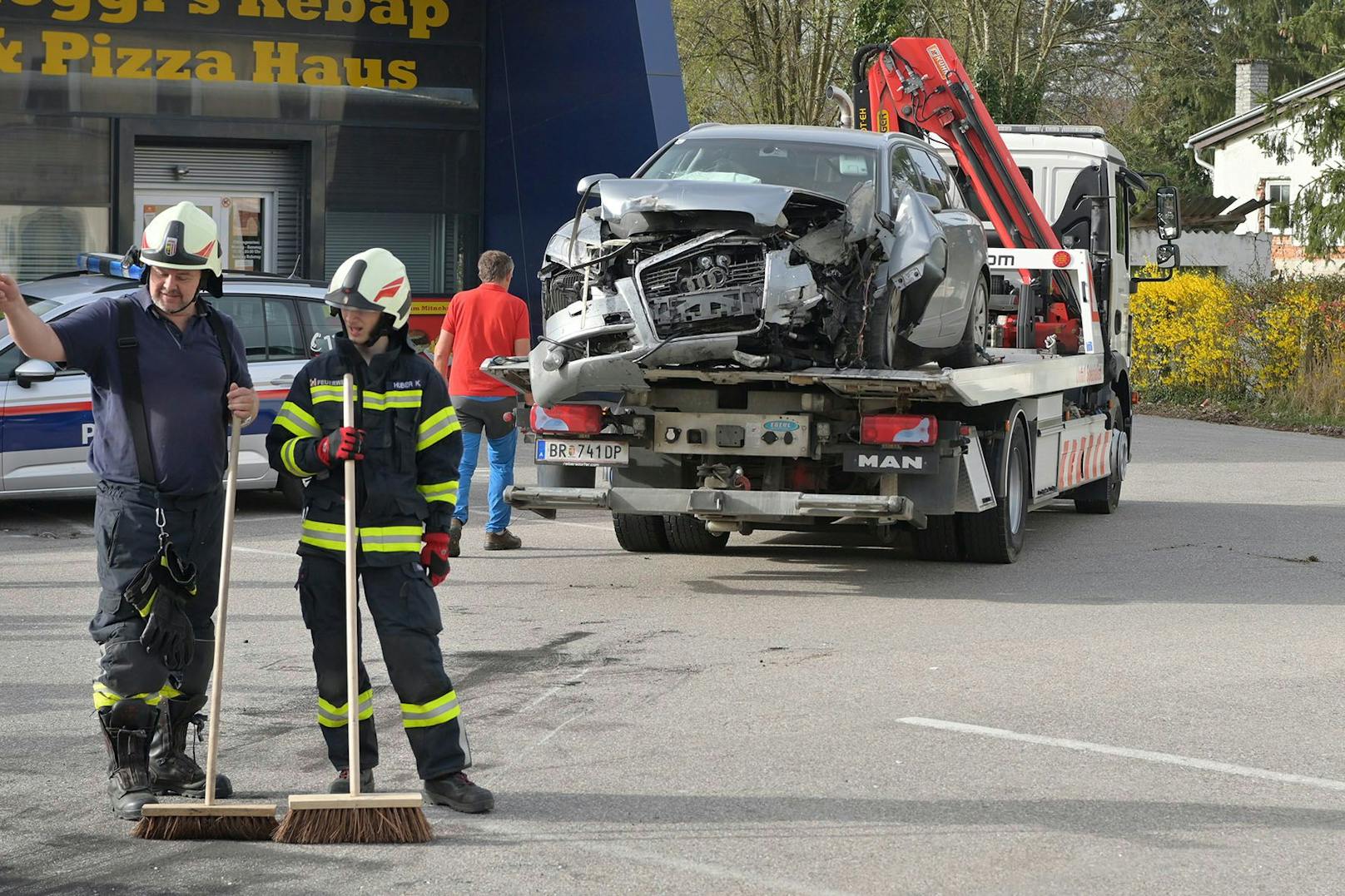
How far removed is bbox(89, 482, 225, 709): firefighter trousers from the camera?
555cm

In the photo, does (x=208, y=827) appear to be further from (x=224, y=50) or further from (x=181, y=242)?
(x=224, y=50)

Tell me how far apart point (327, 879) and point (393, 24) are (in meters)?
19.4

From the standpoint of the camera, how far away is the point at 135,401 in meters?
5.63

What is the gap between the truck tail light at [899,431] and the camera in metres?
9.92

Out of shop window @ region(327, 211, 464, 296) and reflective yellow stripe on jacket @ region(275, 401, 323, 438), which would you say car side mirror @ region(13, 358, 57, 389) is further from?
shop window @ region(327, 211, 464, 296)

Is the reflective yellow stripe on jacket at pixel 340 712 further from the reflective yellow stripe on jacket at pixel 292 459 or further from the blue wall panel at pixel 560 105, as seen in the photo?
the blue wall panel at pixel 560 105

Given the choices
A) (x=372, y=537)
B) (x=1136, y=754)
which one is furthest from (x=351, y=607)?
(x=1136, y=754)

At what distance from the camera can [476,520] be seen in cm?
1301

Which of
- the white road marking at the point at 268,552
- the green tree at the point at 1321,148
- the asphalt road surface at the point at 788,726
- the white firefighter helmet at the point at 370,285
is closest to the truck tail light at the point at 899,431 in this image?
the asphalt road surface at the point at 788,726

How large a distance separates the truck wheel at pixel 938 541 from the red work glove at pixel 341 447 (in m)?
6.03

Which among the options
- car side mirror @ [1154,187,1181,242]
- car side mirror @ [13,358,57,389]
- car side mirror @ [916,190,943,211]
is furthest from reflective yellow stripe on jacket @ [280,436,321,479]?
car side mirror @ [1154,187,1181,242]

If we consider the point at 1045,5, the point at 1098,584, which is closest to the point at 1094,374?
the point at 1098,584

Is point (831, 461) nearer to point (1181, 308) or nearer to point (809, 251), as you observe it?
point (809, 251)

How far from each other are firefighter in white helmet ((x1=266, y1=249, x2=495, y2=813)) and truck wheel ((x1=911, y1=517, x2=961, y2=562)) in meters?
5.80
